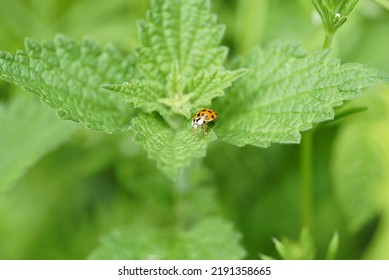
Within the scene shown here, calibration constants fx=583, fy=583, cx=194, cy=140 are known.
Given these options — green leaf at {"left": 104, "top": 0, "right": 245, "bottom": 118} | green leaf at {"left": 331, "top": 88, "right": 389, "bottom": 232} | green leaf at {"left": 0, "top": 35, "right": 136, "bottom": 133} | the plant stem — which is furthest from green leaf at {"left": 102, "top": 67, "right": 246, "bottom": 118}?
green leaf at {"left": 331, "top": 88, "right": 389, "bottom": 232}

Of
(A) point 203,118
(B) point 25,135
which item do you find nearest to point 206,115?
(A) point 203,118

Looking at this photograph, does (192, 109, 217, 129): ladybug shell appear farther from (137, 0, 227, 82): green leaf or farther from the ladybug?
(137, 0, 227, 82): green leaf

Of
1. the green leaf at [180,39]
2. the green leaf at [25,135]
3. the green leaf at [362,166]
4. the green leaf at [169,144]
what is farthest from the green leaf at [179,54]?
the green leaf at [362,166]

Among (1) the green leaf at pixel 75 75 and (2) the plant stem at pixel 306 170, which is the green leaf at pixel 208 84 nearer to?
Answer: (1) the green leaf at pixel 75 75

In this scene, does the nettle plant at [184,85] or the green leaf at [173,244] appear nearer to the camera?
the nettle plant at [184,85]

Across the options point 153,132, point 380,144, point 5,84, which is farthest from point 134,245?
point 5,84

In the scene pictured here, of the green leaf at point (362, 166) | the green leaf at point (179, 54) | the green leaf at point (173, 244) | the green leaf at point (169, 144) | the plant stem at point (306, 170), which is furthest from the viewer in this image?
the green leaf at point (362, 166)

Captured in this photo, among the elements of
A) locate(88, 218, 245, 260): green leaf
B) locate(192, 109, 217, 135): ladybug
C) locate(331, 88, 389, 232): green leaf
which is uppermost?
locate(331, 88, 389, 232): green leaf

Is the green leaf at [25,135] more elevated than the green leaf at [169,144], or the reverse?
the green leaf at [25,135]
